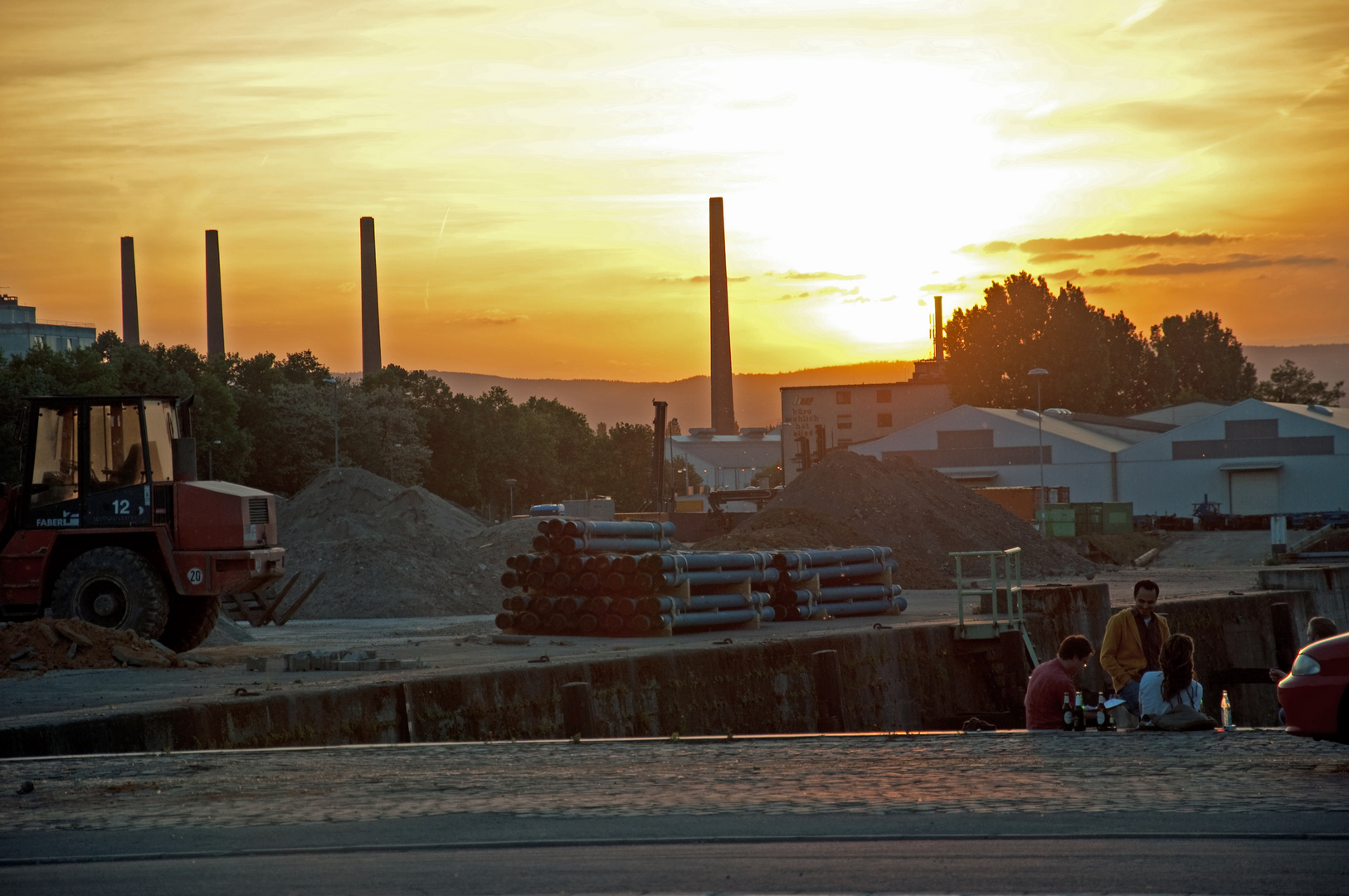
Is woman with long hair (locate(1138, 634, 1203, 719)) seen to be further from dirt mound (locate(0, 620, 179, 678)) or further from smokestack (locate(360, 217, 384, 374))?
smokestack (locate(360, 217, 384, 374))

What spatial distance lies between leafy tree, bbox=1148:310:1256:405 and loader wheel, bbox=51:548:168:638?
152783mm

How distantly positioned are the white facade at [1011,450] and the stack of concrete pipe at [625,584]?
6156 centimetres

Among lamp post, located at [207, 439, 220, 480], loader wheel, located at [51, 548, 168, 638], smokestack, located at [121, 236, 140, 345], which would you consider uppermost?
smokestack, located at [121, 236, 140, 345]

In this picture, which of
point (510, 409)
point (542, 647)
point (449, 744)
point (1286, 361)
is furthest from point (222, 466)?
point (1286, 361)

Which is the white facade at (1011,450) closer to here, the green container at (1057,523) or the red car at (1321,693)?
the green container at (1057,523)

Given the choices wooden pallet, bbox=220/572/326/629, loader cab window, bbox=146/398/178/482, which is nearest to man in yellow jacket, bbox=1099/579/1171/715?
loader cab window, bbox=146/398/178/482

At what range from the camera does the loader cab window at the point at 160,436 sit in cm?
2016

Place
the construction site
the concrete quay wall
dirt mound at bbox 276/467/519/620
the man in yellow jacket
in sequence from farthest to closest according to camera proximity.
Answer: dirt mound at bbox 276/467/519/620, the construction site, the concrete quay wall, the man in yellow jacket

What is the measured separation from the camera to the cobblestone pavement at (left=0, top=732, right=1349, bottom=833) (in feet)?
30.9

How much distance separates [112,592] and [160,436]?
2.21m

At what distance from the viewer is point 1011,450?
91.6 meters

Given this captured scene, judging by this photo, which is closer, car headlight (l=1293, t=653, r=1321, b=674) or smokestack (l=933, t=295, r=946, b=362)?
car headlight (l=1293, t=653, r=1321, b=674)

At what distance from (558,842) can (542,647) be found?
1453 cm

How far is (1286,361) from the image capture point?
158 meters
